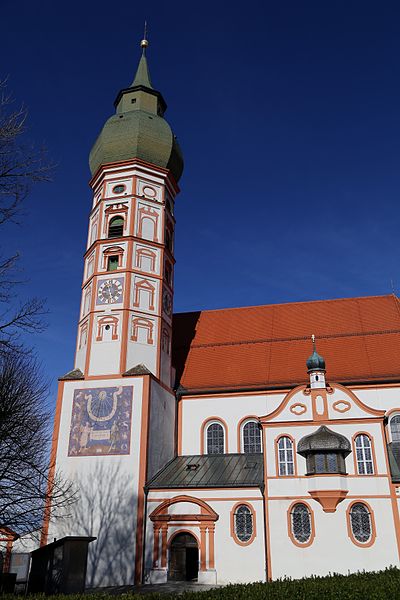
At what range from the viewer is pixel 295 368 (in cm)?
2644

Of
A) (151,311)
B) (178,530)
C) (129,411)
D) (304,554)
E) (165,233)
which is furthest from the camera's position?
(165,233)

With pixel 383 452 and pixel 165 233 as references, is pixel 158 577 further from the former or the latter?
pixel 165 233

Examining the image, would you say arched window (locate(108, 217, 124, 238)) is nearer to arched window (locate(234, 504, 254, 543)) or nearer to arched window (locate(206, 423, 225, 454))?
arched window (locate(206, 423, 225, 454))

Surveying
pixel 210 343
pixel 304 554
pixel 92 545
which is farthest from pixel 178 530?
pixel 210 343

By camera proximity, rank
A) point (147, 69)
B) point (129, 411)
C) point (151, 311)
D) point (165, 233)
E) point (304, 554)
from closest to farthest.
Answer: point (304, 554) → point (129, 411) → point (151, 311) → point (165, 233) → point (147, 69)

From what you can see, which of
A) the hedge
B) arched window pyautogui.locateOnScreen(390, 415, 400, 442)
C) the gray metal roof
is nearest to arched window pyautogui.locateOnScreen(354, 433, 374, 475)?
arched window pyautogui.locateOnScreen(390, 415, 400, 442)

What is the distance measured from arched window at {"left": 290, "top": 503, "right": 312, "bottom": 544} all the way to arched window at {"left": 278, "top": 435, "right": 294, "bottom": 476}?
1.36 meters

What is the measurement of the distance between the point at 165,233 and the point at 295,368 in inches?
363

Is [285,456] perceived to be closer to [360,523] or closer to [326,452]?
[326,452]

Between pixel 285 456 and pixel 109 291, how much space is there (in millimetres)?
10671

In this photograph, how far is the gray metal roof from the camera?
2238cm

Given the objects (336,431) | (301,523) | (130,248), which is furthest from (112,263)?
(301,523)

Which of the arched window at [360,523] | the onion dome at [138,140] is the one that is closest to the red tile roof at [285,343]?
the arched window at [360,523]

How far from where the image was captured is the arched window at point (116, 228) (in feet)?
90.4
